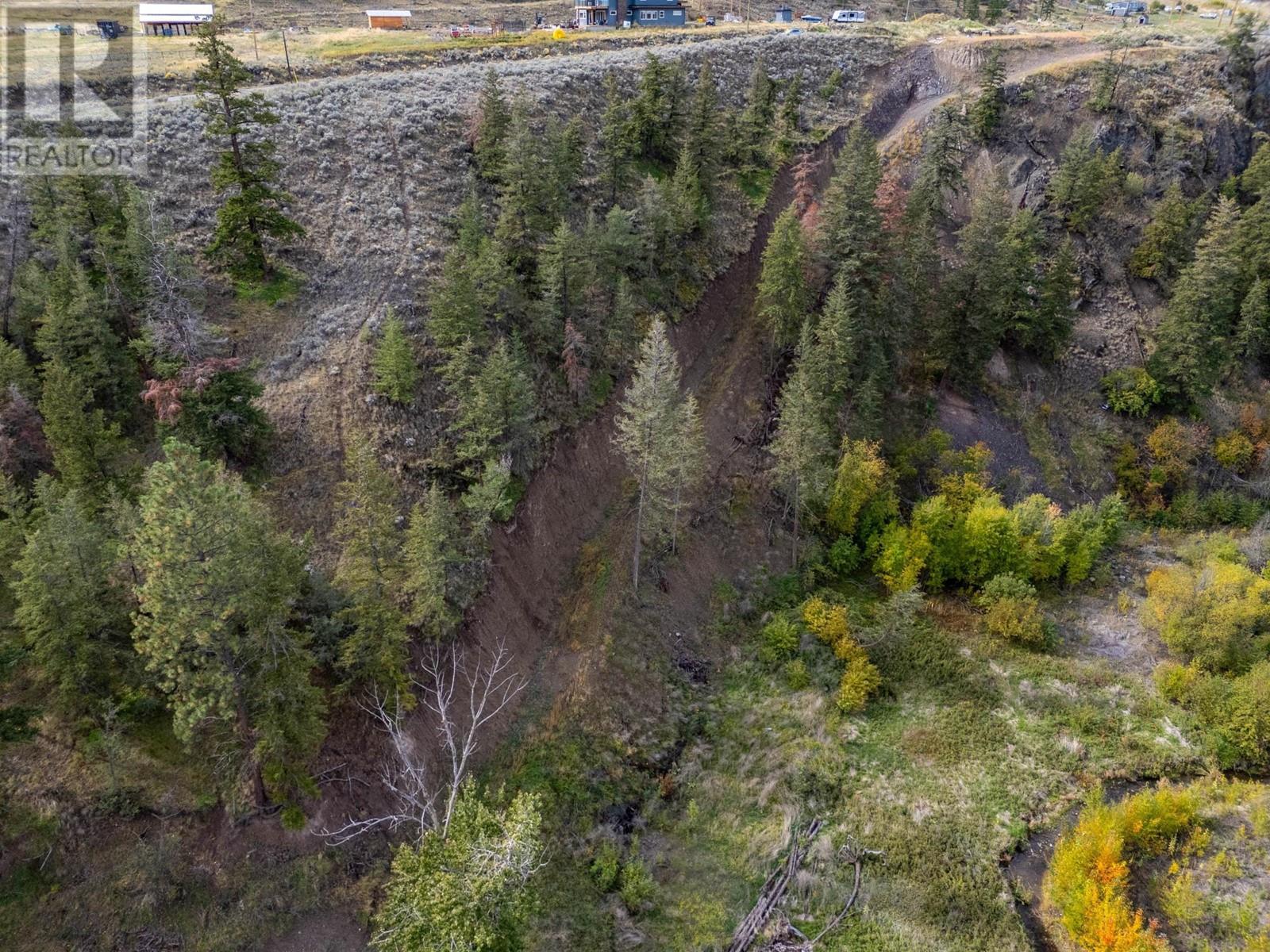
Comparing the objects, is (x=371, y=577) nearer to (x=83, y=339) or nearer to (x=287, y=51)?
(x=83, y=339)

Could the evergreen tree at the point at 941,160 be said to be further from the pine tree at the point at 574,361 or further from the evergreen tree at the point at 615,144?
the pine tree at the point at 574,361

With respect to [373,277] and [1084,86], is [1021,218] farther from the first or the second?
[373,277]

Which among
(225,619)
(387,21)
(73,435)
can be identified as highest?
(387,21)

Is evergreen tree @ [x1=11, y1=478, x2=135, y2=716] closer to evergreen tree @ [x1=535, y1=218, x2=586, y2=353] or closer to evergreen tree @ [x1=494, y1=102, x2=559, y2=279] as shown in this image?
evergreen tree @ [x1=535, y1=218, x2=586, y2=353]

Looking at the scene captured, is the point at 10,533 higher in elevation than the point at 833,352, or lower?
lower

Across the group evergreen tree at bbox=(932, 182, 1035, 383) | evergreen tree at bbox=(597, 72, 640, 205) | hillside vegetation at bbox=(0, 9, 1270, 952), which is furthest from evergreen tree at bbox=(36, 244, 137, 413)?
evergreen tree at bbox=(932, 182, 1035, 383)

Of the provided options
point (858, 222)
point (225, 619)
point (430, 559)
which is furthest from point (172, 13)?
point (225, 619)

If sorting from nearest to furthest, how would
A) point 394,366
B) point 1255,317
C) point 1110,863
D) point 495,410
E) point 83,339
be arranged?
1. point 1110,863
2. point 83,339
3. point 495,410
4. point 394,366
5. point 1255,317
